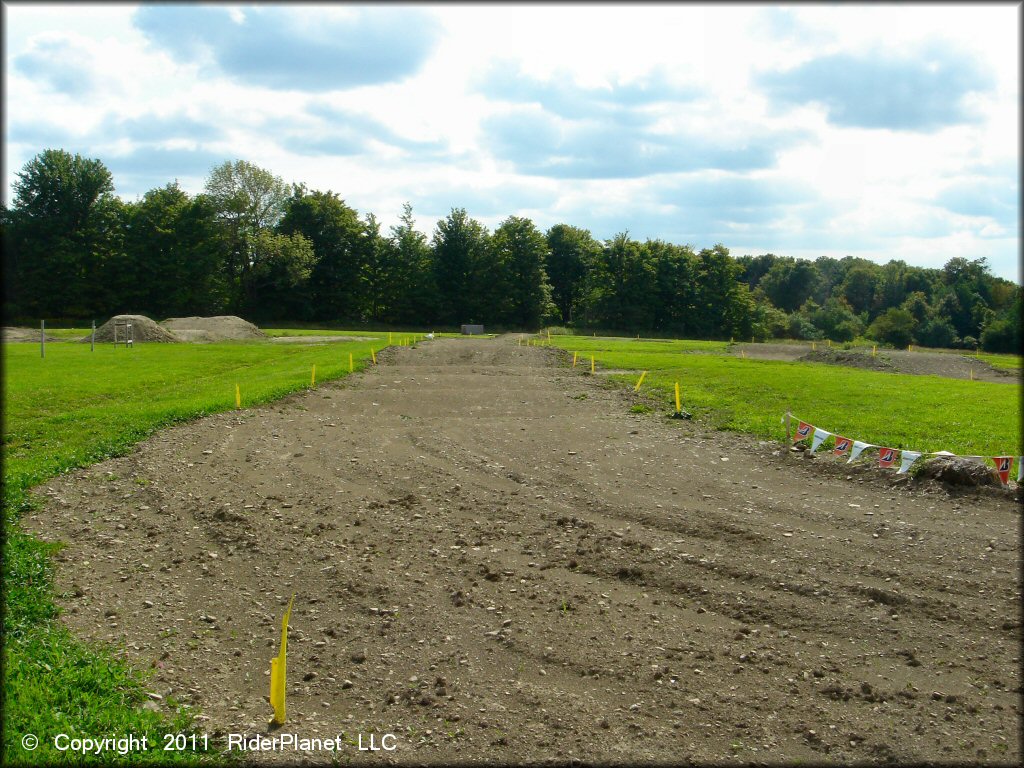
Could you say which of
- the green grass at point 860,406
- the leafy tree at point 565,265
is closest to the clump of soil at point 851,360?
the green grass at point 860,406

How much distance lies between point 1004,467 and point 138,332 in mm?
45312

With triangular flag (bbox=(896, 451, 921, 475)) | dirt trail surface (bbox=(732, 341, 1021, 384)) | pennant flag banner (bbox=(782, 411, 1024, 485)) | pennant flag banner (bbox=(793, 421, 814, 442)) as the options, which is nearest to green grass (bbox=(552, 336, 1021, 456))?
pennant flag banner (bbox=(793, 421, 814, 442))

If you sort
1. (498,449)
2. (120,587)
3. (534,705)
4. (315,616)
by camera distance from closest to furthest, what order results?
1. (534,705)
2. (315,616)
3. (120,587)
4. (498,449)

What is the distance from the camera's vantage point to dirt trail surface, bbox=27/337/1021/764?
628cm

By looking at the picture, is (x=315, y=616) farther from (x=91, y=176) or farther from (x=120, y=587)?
(x=91, y=176)

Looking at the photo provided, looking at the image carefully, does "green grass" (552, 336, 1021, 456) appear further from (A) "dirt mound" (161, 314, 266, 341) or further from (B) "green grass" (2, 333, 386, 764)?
(A) "dirt mound" (161, 314, 266, 341)

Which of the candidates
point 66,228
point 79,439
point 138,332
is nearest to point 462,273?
point 66,228

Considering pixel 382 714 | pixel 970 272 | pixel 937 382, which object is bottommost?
pixel 382 714

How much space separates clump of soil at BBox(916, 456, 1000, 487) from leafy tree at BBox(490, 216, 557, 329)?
75122 millimetres

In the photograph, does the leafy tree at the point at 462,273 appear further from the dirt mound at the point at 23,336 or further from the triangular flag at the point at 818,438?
the triangular flag at the point at 818,438

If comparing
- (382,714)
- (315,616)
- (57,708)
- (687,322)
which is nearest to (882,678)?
(382,714)

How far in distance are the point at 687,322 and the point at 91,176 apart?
213 ft

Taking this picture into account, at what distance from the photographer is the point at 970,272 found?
6438 mm

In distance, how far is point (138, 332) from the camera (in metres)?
45.8
